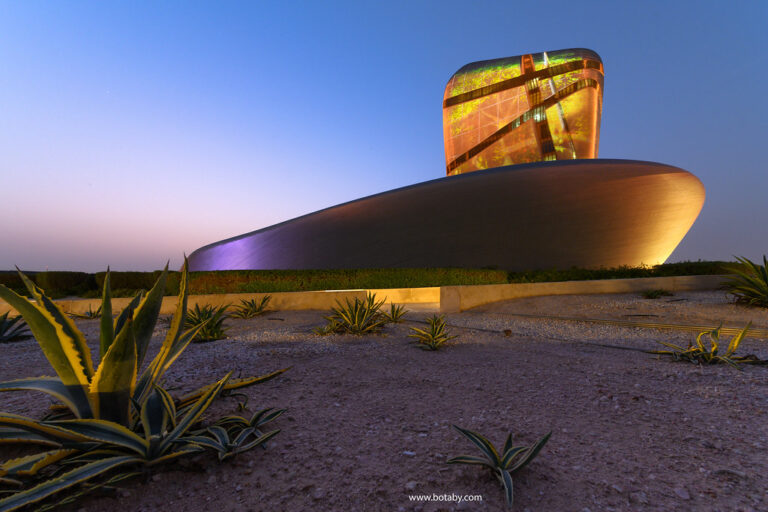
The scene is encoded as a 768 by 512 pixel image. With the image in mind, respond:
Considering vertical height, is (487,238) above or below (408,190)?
below

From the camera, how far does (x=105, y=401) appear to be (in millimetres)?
1458

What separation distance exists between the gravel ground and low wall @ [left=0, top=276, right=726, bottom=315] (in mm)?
3326

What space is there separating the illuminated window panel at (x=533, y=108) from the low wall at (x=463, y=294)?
12892 mm

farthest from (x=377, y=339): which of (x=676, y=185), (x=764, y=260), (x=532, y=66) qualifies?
(x=532, y=66)

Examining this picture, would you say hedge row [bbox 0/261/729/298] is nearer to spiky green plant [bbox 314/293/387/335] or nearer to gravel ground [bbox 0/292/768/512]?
spiky green plant [bbox 314/293/387/335]

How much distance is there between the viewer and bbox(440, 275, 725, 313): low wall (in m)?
8.11

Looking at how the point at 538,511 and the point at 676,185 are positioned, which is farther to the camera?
the point at 676,185

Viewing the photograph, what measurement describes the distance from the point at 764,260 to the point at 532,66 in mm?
17815

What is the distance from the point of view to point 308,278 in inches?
366

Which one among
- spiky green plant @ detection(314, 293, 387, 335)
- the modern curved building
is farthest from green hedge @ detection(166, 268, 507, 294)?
spiky green plant @ detection(314, 293, 387, 335)

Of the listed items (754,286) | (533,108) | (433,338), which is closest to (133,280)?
(433,338)

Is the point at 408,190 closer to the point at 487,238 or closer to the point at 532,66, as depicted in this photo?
the point at 487,238

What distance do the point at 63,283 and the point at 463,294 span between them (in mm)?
12889

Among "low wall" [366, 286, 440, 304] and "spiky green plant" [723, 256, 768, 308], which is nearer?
"spiky green plant" [723, 256, 768, 308]
